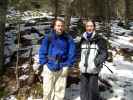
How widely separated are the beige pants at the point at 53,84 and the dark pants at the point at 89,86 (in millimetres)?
583

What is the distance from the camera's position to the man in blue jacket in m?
8.58

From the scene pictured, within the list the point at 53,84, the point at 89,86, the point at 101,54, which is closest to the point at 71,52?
the point at 101,54

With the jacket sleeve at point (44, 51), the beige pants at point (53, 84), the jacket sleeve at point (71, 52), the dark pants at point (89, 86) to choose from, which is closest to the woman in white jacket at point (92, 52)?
the dark pants at point (89, 86)

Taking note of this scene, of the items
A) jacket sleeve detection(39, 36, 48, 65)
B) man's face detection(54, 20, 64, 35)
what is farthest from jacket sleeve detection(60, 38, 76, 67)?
jacket sleeve detection(39, 36, 48, 65)

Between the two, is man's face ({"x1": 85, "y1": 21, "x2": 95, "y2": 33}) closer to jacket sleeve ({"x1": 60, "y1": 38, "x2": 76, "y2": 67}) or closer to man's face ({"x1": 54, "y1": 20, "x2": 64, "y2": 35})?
jacket sleeve ({"x1": 60, "y1": 38, "x2": 76, "y2": 67})

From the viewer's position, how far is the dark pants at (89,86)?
915cm

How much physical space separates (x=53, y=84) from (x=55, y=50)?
33.0 inches

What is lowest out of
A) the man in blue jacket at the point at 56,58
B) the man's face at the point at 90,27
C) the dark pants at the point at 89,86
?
the dark pants at the point at 89,86

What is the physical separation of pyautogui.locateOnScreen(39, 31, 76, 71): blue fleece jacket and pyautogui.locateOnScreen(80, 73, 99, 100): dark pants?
74cm

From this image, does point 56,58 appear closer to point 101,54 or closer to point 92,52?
point 92,52

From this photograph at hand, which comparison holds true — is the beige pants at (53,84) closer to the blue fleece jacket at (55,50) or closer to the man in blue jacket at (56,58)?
the man in blue jacket at (56,58)

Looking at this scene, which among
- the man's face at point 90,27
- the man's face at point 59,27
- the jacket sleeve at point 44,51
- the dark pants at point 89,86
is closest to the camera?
the man's face at point 59,27

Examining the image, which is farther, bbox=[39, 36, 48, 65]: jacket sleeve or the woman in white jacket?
the woman in white jacket

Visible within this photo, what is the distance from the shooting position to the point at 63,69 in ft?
29.0
